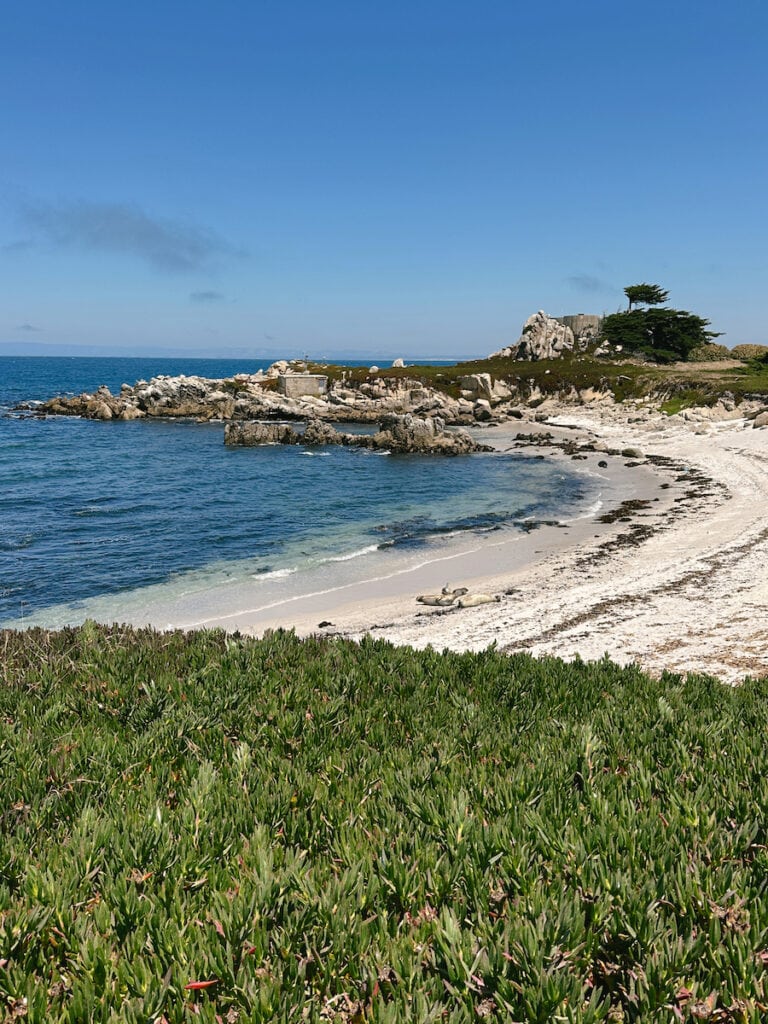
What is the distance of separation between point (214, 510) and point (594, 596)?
946 inches

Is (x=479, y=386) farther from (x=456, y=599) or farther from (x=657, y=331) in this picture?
(x=456, y=599)

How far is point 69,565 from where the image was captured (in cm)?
2639

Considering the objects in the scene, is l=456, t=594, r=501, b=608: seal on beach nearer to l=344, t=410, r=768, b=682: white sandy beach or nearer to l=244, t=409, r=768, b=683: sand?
l=244, t=409, r=768, b=683: sand

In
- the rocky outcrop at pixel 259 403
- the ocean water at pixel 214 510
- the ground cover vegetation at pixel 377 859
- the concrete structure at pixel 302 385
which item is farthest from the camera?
the concrete structure at pixel 302 385

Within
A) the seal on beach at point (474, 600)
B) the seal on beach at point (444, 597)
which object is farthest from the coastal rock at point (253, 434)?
the seal on beach at point (474, 600)

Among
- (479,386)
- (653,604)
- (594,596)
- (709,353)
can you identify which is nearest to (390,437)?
(479,386)

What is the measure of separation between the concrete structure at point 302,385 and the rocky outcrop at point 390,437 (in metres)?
27.5

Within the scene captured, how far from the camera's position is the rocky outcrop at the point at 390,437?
63.2 m

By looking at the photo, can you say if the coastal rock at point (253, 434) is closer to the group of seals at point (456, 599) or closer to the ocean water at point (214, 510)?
the ocean water at point (214, 510)

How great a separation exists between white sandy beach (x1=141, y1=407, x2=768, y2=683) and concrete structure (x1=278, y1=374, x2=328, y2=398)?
219 ft

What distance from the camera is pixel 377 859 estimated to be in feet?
12.6

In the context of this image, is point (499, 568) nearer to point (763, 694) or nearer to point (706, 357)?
point (763, 694)

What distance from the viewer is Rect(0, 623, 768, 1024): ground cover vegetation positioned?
291 centimetres

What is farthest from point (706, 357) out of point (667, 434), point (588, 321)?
point (667, 434)
